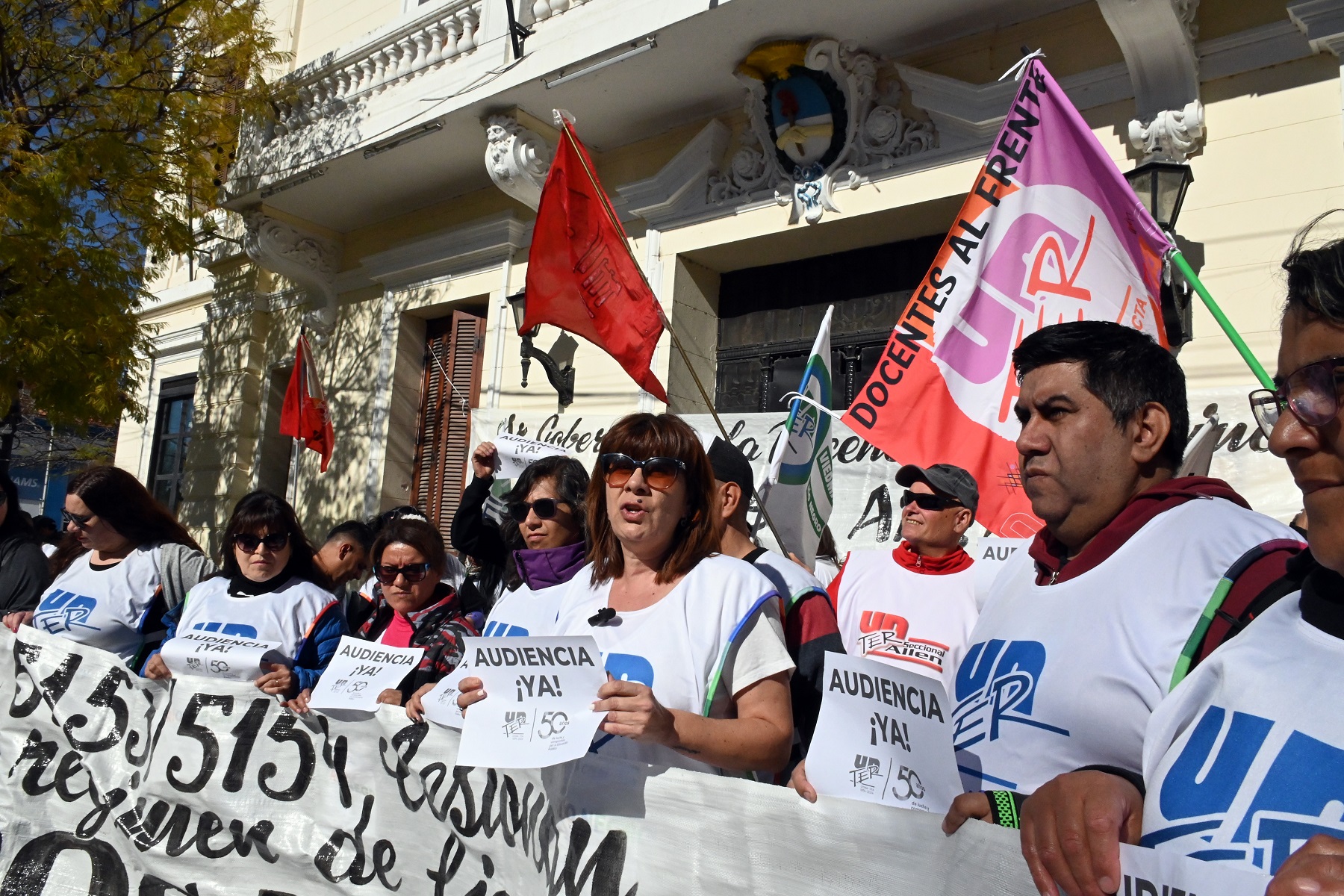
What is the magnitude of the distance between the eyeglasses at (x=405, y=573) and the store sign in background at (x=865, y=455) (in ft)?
4.66

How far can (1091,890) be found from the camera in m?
1.17

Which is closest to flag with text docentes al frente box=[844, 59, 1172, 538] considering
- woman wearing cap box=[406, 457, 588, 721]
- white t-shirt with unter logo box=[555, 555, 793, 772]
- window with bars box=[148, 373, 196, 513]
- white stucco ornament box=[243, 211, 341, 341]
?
woman wearing cap box=[406, 457, 588, 721]

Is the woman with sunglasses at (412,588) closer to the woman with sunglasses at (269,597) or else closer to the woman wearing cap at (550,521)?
the woman with sunglasses at (269,597)

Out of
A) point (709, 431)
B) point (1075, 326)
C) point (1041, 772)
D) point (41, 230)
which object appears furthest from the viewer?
point (41, 230)

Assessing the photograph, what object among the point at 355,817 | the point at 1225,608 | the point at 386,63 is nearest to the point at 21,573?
the point at 355,817

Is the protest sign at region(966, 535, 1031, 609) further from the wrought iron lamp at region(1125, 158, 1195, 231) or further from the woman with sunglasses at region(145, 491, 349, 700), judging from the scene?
the wrought iron lamp at region(1125, 158, 1195, 231)

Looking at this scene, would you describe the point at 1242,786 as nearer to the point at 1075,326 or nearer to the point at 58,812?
the point at 1075,326

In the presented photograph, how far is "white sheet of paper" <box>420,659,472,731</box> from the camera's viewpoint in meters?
2.51

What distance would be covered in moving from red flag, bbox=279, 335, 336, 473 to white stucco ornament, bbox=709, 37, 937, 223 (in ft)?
15.6

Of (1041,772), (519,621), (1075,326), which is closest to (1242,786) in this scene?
(1041,772)

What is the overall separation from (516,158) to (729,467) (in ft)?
16.0

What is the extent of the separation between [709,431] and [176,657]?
9.27 ft

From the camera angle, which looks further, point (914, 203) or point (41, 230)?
point (41, 230)

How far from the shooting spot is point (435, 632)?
10.8 ft
